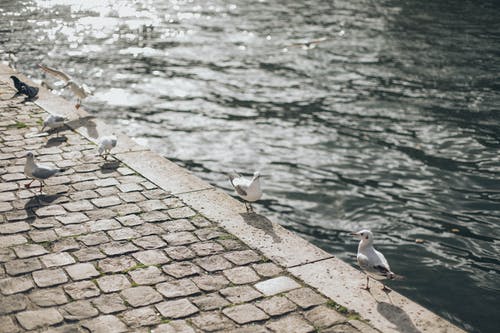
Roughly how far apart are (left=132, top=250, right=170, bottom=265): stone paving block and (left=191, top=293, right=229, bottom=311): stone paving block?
91 centimetres

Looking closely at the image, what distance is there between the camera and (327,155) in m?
15.6

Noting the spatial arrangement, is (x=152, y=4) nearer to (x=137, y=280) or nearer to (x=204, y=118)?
(x=204, y=118)

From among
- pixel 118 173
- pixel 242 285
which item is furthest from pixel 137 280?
pixel 118 173

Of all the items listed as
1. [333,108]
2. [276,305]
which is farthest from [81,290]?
[333,108]

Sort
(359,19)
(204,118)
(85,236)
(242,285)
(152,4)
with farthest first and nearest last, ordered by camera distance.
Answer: (152,4), (359,19), (204,118), (85,236), (242,285)

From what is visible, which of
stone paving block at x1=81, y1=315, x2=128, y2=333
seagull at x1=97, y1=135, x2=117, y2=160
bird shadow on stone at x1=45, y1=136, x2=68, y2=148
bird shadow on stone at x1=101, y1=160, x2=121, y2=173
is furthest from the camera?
bird shadow on stone at x1=45, y1=136, x2=68, y2=148

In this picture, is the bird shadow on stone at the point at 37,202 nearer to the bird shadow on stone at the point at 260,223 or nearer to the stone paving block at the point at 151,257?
the stone paving block at the point at 151,257

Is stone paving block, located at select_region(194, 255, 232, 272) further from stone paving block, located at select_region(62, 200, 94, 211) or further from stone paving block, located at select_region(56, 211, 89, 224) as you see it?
stone paving block, located at select_region(62, 200, 94, 211)

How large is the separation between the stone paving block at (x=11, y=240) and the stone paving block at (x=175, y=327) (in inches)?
102

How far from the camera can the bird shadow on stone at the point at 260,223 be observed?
867 centimetres

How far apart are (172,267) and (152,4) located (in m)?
30.1

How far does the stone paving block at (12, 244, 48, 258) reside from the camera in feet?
25.7

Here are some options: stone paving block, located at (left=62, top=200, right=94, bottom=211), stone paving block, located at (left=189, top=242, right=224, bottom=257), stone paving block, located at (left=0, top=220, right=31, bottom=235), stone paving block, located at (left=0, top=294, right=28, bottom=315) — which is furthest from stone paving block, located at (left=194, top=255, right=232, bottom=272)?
stone paving block, located at (left=0, top=220, right=31, bottom=235)

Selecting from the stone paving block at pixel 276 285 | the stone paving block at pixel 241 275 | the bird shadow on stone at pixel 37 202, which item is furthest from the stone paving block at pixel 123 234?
the stone paving block at pixel 276 285
